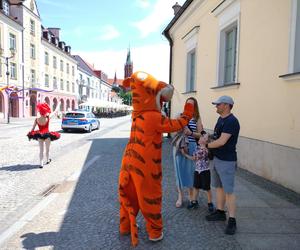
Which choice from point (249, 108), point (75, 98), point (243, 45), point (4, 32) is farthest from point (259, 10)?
point (75, 98)

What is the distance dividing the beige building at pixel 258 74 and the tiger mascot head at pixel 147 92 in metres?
0.68

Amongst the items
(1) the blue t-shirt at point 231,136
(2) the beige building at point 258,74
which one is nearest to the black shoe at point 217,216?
(1) the blue t-shirt at point 231,136

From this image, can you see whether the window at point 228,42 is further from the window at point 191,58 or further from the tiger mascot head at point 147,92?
the tiger mascot head at point 147,92

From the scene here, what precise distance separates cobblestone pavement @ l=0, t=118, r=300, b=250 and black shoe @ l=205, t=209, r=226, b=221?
0.32 feet

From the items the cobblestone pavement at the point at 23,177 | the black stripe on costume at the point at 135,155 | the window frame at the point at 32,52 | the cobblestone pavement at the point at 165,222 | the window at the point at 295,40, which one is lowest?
the cobblestone pavement at the point at 23,177

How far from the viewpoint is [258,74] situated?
7.07 metres

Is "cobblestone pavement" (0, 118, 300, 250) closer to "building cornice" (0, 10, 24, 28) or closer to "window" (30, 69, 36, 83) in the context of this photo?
"building cornice" (0, 10, 24, 28)

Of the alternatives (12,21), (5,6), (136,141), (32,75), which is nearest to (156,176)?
(136,141)

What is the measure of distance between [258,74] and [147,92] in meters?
4.26

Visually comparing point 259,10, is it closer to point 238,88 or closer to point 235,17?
point 235,17

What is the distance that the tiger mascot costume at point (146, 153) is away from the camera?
3664 millimetres

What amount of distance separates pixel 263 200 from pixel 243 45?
422 cm

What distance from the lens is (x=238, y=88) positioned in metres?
8.09

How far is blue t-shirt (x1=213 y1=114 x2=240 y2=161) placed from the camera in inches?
152
